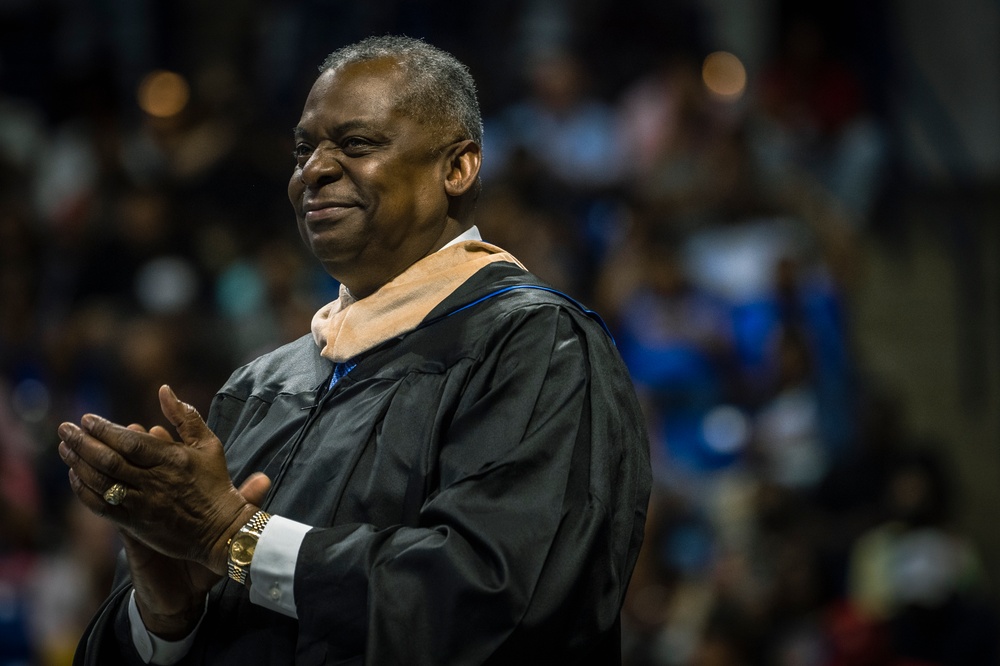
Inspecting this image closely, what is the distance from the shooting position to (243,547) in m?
2.18

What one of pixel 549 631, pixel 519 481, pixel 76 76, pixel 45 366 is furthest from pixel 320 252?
pixel 76 76

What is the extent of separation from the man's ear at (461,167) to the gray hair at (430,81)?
20mm

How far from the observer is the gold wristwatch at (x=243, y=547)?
2180 millimetres

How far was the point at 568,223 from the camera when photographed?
6844 millimetres

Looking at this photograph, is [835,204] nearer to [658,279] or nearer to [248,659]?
[658,279]

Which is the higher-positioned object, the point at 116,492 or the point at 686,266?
the point at 116,492

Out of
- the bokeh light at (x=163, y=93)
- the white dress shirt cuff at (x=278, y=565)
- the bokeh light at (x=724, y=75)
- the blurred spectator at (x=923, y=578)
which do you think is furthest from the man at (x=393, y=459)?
the bokeh light at (x=163, y=93)

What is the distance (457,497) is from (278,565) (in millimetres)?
295

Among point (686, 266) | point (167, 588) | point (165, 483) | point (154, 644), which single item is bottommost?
point (686, 266)

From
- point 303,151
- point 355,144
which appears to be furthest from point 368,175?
point 303,151

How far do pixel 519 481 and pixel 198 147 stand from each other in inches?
231

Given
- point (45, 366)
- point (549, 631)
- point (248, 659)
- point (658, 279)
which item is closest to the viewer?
point (549, 631)

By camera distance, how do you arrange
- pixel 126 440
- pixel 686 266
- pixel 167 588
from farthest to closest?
1. pixel 686 266
2. pixel 167 588
3. pixel 126 440

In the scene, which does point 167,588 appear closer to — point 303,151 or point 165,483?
point 165,483
